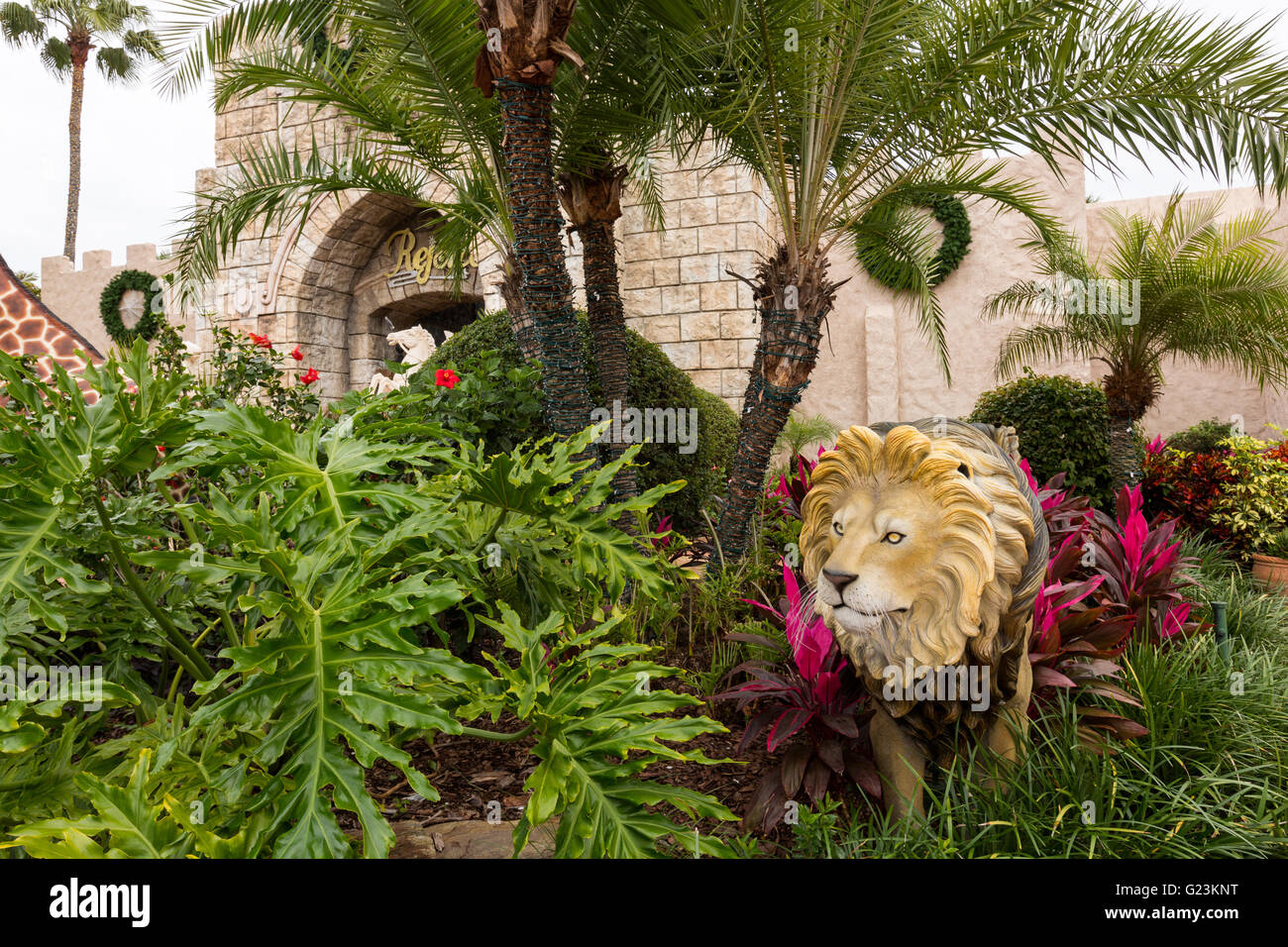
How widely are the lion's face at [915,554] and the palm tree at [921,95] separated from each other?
2.06 metres

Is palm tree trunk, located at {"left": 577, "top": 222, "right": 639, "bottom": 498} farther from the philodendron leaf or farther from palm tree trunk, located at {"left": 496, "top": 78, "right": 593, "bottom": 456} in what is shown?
the philodendron leaf

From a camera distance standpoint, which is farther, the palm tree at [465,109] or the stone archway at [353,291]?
the stone archway at [353,291]

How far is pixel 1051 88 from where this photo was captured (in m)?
3.68

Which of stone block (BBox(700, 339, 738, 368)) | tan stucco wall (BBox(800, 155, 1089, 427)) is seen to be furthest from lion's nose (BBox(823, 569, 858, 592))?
tan stucco wall (BBox(800, 155, 1089, 427))

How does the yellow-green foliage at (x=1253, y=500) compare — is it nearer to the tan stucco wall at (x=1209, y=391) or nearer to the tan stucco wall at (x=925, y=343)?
the tan stucco wall at (x=925, y=343)

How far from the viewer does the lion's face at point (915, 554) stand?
1595 millimetres

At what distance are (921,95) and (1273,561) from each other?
4.30m

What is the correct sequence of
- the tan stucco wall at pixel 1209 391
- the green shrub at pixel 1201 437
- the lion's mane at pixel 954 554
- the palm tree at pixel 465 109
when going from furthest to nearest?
the tan stucco wall at pixel 1209 391
the green shrub at pixel 1201 437
the palm tree at pixel 465 109
the lion's mane at pixel 954 554

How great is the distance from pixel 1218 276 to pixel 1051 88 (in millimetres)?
3571

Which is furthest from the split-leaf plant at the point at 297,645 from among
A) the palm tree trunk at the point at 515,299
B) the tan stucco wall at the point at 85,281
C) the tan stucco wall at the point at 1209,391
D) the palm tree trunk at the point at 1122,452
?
the tan stucco wall at the point at 85,281

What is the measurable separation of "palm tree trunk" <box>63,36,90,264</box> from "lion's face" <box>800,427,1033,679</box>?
73.9 ft

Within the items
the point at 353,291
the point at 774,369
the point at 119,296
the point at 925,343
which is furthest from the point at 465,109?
the point at 119,296
